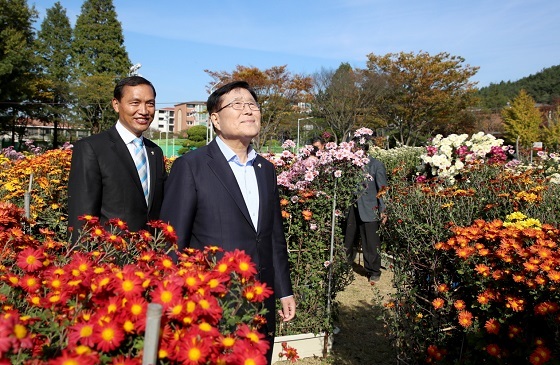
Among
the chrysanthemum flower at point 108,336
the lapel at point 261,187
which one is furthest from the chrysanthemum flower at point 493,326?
the chrysanthemum flower at point 108,336

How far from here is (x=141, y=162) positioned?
8.27ft

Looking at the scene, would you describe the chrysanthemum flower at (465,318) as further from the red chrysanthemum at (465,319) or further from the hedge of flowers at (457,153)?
the hedge of flowers at (457,153)

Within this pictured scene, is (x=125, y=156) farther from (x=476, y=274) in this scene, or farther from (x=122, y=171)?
(x=476, y=274)

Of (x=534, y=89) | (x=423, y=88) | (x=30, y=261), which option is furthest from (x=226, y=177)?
(x=534, y=89)

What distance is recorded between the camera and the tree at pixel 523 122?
35875 millimetres

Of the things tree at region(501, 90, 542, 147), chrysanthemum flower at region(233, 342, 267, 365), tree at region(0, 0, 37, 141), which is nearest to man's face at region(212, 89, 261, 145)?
chrysanthemum flower at region(233, 342, 267, 365)

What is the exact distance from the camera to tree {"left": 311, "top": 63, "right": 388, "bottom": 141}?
32.8 meters

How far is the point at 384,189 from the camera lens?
130 inches

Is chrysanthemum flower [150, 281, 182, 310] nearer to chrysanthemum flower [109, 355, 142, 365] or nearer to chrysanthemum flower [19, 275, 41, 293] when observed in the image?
chrysanthemum flower [109, 355, 142, 365]

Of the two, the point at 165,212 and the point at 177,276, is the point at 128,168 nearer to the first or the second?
the point at 165,212

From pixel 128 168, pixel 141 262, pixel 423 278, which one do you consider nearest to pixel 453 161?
pixel 423 278

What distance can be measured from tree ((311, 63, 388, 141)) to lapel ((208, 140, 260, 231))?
101ft

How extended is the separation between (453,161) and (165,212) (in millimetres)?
4427

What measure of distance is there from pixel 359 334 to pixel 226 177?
10.0 ft
